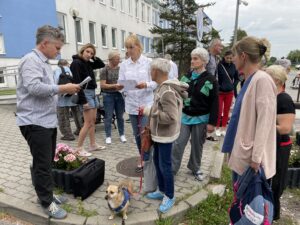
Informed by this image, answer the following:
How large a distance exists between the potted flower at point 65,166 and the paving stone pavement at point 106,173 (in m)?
0.20

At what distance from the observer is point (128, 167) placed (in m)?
4.68

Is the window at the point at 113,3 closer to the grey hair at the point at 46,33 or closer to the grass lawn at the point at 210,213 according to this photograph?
the grey hair at the point at 46,33

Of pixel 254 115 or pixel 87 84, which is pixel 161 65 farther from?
pixel 87 84

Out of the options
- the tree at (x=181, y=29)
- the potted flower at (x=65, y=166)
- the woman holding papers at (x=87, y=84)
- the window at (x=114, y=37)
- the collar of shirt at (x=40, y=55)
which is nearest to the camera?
the collar of shirt at (x=40, y=55)

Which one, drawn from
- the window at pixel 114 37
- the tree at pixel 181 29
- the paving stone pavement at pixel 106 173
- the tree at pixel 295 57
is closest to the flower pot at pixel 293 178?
the paving stone pavement at pixel 106 173

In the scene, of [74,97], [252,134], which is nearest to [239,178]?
[252,134]

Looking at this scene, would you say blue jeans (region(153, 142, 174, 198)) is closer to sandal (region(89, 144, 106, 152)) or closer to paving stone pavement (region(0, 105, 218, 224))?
paving stone pavement (region(0, 105, 218, 224))

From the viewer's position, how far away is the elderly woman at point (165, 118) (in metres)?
3.04

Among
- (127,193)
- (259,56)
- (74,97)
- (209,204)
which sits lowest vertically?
(209,204)

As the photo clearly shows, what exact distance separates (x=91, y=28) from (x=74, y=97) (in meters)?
20.6

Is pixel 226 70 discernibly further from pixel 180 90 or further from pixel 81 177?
pixel 81 177

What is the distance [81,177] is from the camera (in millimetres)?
3457

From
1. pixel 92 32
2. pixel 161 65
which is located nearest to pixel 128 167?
pixel 161 65

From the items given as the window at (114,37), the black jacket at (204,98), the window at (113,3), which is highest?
the window at (113,3)
